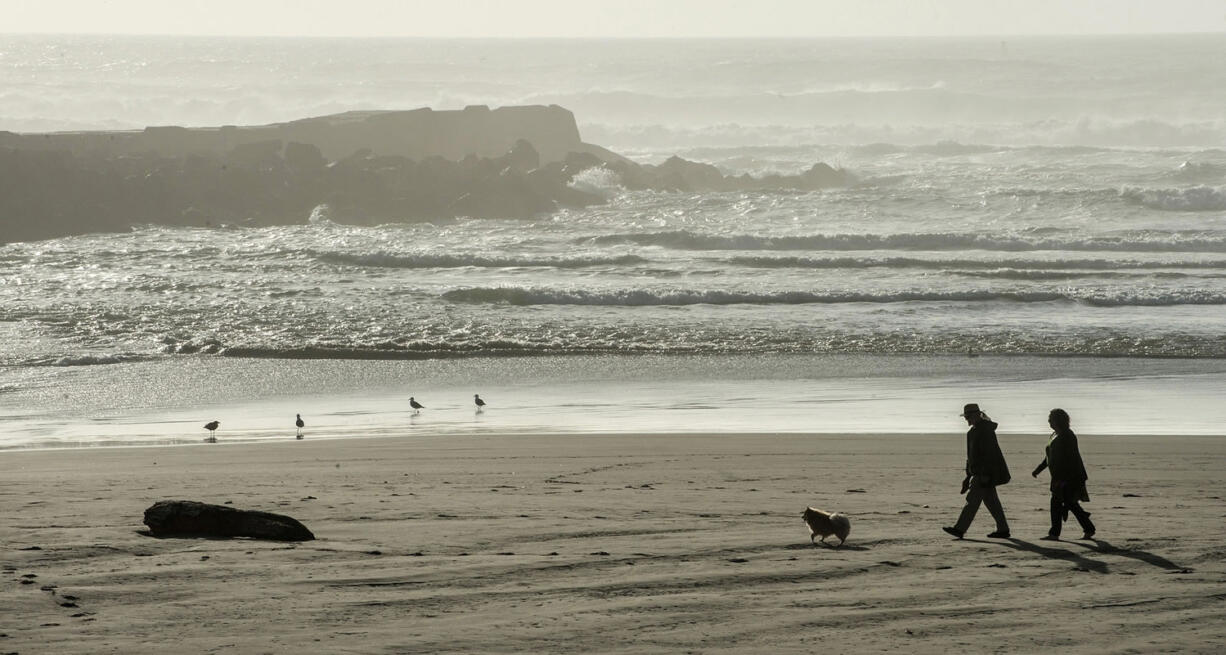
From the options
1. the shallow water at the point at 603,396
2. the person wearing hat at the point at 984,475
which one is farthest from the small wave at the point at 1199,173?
the person wearing hat at the point at 984,475

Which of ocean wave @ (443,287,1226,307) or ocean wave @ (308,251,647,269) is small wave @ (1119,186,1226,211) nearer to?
ocean wave @ (443,287,1226,307)

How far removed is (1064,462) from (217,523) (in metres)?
4.85

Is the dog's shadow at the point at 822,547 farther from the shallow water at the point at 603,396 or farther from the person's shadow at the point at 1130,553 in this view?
the shallow water at the point at 603,396

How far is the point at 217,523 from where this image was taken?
732cm

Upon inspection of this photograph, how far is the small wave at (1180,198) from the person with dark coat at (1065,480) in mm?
29117

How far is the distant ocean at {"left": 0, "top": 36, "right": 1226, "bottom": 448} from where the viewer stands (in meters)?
14.2

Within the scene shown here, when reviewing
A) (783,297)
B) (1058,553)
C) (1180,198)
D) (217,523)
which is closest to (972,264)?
(783,297)

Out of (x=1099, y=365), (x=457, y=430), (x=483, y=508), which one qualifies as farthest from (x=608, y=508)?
(x=1099, y=365)

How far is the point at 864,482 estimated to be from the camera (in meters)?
9.77

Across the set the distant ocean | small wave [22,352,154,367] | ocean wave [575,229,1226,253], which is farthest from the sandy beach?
ocean wave [575,229,1226,253]

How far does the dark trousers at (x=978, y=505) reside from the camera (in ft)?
25.2

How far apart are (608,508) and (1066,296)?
15513 mm

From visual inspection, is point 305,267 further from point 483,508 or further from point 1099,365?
point 483,508

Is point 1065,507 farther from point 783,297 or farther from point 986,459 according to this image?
point 783,297
